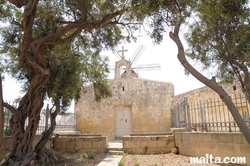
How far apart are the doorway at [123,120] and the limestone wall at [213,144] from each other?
631 centimetres

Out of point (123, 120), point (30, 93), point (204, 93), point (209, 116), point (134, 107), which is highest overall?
point (204, 93)

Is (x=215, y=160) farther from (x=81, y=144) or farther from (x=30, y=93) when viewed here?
(x=30, y=93)

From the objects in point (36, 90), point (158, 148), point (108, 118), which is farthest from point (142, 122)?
point (36, 90)

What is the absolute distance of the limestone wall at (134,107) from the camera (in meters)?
13.9

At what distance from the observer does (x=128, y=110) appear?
47.2 feet

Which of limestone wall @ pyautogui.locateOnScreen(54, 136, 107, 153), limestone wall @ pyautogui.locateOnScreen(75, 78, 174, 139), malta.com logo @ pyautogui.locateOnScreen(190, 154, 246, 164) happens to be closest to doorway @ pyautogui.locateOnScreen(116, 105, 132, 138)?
limestone wall @ pyautogui.locateOnScreen(75, 78, 174, 139)

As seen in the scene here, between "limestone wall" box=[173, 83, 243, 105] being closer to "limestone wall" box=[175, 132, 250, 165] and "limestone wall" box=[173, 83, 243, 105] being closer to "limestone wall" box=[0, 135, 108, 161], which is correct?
"limestone wall" box=[175, 132, 250, 165]

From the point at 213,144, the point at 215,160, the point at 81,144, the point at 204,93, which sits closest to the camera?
the point at 215,160

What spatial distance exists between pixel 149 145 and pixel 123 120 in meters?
5.94

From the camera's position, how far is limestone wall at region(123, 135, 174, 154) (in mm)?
8344

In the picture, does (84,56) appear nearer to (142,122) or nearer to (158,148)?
(158,148)

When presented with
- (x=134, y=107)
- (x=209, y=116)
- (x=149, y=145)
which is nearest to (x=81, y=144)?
(x=149, y=145)

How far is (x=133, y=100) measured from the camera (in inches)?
560

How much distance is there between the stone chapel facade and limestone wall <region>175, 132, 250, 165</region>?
593 cm
